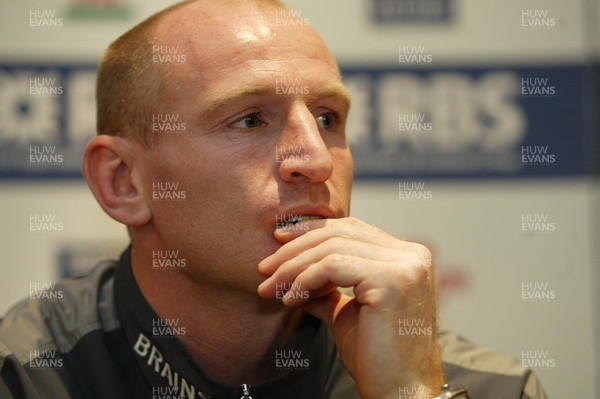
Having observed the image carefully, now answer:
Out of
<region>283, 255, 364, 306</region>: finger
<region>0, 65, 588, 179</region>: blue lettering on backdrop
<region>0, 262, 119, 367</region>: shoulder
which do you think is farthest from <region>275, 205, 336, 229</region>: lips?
<region>0, 65, 588, 179</region>: blue lettering on backdrop

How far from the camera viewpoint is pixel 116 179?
1776 millimetres

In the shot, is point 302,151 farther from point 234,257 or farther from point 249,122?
point 234,257

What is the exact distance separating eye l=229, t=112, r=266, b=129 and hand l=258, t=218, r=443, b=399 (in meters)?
0.24

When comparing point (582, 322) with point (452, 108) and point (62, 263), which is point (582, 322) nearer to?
point (452, 108)

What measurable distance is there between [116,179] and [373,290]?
695 mm

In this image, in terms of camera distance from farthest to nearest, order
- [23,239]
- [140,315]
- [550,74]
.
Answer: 1. [550,74]
2. [23,239]
3. [140,315]

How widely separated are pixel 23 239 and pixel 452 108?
1.47 metres

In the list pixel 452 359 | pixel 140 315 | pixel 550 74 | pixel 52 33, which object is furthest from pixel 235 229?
pixel 550 74

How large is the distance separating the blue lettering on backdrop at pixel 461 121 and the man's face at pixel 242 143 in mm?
823

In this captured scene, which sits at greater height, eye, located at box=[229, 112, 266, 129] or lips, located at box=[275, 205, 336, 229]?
eye, located at box=[229, 112, 266, 129]

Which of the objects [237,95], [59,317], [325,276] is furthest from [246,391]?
[237,95]

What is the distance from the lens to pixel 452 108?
2533 millimetres

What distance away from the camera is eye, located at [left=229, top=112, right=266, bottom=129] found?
161 cm

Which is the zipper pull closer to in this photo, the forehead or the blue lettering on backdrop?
the forehead
